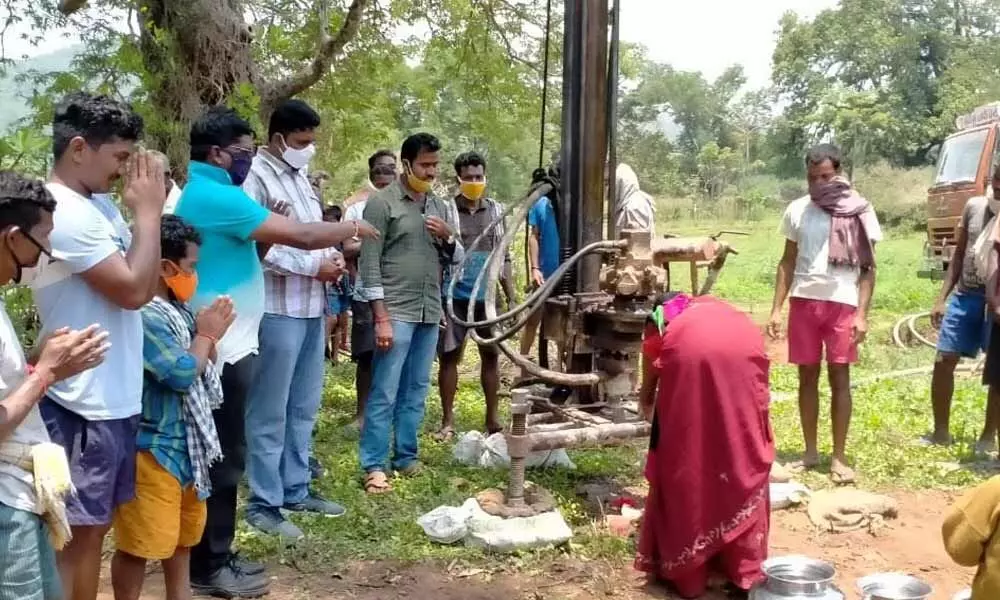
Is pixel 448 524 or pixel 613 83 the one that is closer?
pixel 448 524

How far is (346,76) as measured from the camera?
1155cm

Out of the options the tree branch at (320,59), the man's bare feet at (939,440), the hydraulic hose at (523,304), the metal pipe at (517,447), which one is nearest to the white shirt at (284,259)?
the hydraulic hose at (523,304)

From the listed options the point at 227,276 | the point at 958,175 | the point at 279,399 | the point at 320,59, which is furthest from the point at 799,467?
the point at 958,175

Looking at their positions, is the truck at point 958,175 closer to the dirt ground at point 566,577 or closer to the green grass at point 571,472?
the green grass at point 571,472

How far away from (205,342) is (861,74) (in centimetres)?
4005

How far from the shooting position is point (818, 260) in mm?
5641

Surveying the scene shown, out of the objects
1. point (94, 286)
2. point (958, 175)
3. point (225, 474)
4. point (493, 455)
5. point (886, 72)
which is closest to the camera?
point (94, 286)

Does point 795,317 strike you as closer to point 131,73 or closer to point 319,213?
point 319,213

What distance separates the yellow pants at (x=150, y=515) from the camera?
10.0 feet

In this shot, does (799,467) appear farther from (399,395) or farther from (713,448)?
(399,395)

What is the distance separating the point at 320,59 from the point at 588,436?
6.05 metres

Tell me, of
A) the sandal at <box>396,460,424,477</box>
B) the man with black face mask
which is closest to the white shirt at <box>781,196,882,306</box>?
the sandal at <box>396,460,424,477</box>

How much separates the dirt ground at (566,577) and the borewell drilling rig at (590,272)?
864 mm

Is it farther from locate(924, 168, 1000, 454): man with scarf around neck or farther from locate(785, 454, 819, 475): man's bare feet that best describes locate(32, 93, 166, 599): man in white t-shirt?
locate(924, 168, 1000, 454): man with scarf around neck
